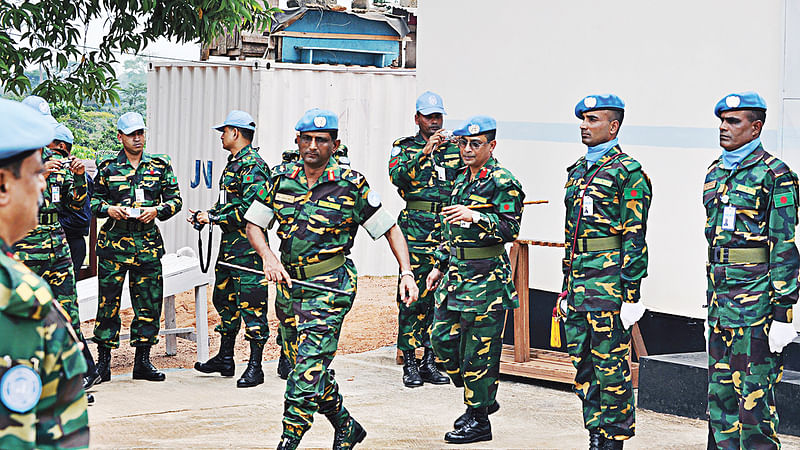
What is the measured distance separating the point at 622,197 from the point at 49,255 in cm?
390

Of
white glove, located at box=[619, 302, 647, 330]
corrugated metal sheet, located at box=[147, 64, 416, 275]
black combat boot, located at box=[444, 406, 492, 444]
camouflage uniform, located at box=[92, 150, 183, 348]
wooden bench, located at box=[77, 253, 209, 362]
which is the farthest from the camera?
corrugated metal sheet, located at box=[147, 64, 416, 275]

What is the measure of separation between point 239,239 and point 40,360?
6027 millimetres

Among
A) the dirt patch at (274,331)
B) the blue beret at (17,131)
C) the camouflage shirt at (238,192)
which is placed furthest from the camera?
the dirt patch at (274,331)

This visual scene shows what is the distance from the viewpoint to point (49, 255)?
23.7 ft

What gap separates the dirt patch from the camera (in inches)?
379

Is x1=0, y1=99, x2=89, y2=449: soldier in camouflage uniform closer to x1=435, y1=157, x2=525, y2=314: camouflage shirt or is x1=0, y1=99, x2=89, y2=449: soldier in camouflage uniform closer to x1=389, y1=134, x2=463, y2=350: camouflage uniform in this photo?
x1=435, y1=157, x2=525, y2=314: camouflage shirt

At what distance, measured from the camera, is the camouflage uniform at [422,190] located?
8016mm

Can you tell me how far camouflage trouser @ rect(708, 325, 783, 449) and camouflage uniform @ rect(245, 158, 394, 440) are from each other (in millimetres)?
1868

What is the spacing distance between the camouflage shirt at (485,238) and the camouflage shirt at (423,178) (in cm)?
153

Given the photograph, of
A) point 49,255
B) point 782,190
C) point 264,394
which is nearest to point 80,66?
point 49,255

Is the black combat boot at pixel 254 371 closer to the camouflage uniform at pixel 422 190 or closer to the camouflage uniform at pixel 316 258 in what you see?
the camouflage uniform at pixel 422 190

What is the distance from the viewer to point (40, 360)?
2.14m

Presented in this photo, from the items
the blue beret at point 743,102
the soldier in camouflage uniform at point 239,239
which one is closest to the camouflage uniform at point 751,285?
the blue beret at point 743,102

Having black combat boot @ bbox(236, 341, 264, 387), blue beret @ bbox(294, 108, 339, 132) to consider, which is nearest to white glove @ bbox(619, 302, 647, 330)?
blue beret @ bbox(294, 108, 339, 132)
